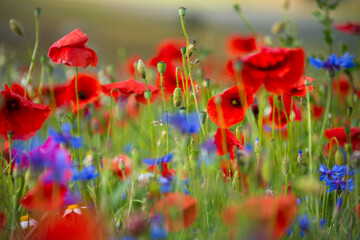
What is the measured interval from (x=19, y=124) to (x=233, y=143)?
0.47 metres

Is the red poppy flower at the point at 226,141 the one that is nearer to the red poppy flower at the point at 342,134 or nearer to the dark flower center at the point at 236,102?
the dark flower center at the point at 236,102

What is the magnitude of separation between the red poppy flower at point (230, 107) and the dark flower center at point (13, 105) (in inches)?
17.3

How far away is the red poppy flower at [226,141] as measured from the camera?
0.85 meters

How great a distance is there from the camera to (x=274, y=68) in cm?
70

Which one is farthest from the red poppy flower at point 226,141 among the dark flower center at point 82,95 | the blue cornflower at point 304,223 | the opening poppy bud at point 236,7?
the opening poppy bud at point 236,7

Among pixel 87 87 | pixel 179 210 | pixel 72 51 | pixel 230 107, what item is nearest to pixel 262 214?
pixel 179 210

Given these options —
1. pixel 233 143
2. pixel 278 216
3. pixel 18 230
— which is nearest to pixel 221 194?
pixel 233 143

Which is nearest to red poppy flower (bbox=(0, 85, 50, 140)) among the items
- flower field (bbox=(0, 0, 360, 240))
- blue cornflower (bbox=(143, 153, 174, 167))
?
flower field (bbox=(0, 0, 360, 240))

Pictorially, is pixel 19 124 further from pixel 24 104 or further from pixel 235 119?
pixel 235 119

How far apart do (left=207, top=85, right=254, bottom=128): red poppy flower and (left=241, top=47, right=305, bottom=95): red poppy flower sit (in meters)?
0.08

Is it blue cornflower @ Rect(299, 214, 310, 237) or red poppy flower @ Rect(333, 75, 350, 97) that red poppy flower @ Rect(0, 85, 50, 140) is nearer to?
blue cornflower @ Rect(299, 214, 310, 237)

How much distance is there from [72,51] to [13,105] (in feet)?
0.61

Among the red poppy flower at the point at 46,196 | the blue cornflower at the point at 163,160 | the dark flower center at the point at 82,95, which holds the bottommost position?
the blue cornflower at the point at 163,160

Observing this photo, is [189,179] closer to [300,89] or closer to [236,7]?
[300,89]
